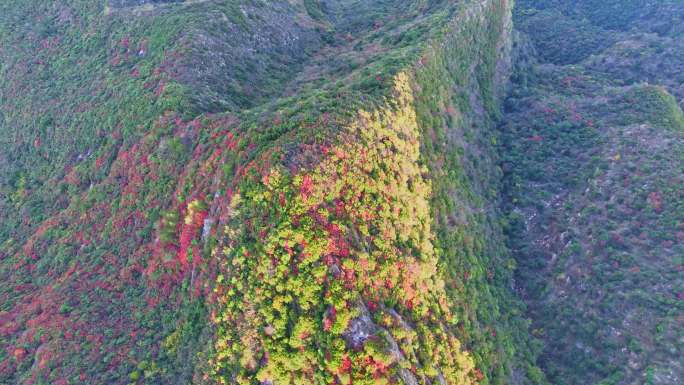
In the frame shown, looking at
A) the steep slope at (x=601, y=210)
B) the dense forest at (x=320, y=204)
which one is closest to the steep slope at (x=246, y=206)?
the dense forest at (x=320, y=204)

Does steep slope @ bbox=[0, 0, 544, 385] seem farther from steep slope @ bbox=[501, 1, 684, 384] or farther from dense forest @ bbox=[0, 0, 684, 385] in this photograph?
steep slope @ bbox=[501, 1, 684, 384]

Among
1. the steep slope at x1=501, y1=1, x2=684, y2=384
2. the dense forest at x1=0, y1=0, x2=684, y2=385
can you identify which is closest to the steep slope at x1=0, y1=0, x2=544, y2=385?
the dense forest at x1=0, y1=0, x2=684, y2=385

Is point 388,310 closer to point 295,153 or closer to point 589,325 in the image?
point 295,153

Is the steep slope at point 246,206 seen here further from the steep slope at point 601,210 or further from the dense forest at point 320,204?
the steep slope at point 601,210

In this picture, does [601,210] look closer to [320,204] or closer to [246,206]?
[320,204]

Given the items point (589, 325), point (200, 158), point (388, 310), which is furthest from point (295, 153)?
point (589, 325)

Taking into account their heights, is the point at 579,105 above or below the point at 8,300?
above

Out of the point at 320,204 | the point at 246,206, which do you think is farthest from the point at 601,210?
the point at 246,206
